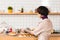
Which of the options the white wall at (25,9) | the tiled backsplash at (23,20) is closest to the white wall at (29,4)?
the white wall at (25,9)

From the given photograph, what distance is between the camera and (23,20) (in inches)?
169

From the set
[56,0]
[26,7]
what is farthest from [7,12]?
A: [56,0]

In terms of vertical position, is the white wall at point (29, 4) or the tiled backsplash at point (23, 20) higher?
the white wall at point (29, 4)

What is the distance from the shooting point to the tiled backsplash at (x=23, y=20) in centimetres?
429

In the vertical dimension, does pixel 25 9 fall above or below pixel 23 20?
above

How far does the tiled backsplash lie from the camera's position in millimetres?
4285

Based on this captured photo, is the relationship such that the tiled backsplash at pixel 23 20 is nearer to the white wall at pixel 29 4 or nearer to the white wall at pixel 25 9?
the white wall at pixel 25 9

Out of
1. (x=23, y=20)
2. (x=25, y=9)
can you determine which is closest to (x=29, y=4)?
(x=25, y=9)

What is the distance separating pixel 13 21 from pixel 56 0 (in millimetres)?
1136

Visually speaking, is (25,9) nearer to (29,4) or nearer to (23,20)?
(29,4)

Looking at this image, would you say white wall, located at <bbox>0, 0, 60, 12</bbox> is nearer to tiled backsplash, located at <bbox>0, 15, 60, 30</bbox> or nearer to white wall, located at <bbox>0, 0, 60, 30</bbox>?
white wall, located at <bbox>0, 0, 60, 30</bbox>

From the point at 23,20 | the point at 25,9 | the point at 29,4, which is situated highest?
the point at 29,4

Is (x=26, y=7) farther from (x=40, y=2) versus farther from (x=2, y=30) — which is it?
(x=2, y=30)

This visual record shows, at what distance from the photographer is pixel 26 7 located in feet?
14.1
